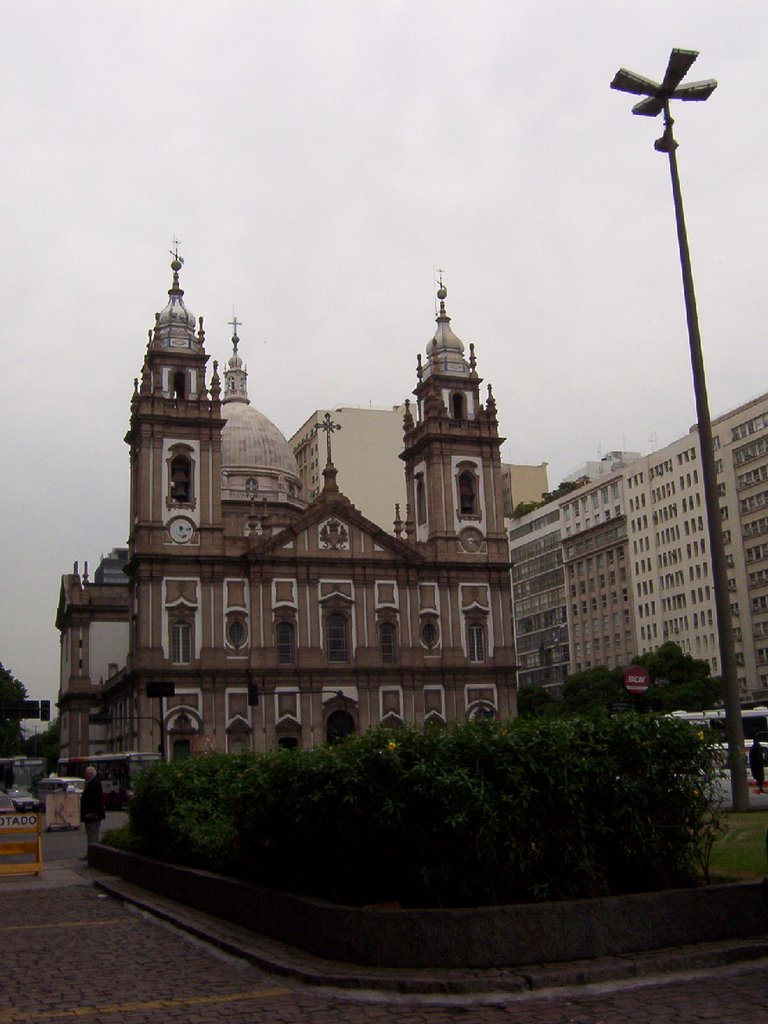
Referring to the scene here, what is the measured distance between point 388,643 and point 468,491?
9237 millimetres

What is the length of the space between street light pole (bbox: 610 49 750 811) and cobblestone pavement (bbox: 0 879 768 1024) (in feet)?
26.5

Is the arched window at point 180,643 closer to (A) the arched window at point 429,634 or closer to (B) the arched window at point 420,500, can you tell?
(A) the arched window at point 429,634

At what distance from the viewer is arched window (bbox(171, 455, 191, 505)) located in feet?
187

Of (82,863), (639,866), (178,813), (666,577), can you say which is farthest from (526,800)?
(666,577)

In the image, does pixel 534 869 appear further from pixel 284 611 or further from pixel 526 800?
pixel 284 611

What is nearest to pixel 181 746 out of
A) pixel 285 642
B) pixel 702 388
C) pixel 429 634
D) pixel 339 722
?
pixel 285 642

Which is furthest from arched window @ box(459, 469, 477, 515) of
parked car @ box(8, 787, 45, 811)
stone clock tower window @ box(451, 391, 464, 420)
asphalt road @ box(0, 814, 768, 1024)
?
asphalt road @ box(0, 814, 768, 1024)

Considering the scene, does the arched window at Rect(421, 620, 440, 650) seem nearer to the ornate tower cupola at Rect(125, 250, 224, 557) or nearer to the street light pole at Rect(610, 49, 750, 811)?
the ornate tower cupola at Rect(125, 250, 224, 557)

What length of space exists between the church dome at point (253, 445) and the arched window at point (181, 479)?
1530cm

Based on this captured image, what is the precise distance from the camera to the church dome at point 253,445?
74.1 meters

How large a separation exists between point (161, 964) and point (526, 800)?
367cm

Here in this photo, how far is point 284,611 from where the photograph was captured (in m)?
56.9

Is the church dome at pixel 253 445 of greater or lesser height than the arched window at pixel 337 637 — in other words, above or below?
above

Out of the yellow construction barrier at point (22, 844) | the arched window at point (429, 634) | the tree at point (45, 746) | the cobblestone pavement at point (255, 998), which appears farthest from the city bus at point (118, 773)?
the tree at point (45, 746)
